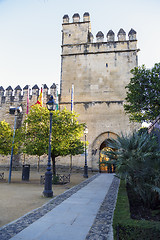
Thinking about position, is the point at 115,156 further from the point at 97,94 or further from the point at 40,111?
the point at 97,94

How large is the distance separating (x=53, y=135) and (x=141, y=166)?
7698 mm

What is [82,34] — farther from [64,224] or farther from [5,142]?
[64,224]

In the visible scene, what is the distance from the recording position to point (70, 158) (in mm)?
21625

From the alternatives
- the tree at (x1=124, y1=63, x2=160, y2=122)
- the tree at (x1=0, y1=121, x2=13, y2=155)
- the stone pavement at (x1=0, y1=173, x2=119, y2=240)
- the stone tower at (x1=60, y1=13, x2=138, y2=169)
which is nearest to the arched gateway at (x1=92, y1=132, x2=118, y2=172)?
the stone tower at (x1=60, y1=13, x2=138, y2=169)

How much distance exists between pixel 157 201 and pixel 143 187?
0.79m

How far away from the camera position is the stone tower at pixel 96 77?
2209 centimetres

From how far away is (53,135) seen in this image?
12031 mm

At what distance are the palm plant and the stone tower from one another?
627 inches

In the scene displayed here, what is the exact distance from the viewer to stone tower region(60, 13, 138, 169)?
22.1m

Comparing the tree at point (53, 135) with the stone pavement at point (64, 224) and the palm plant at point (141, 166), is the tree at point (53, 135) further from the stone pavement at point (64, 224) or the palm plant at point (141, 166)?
the palm plant at point (141, 166)

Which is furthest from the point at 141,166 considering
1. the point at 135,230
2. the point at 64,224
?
the point at 64,224

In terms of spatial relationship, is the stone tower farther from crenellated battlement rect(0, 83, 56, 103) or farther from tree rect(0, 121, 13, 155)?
tree rect(0, 121, 13, 155)

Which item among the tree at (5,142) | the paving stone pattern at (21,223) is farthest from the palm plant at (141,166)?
the tree at (5,142)

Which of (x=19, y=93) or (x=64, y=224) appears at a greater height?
(x=19, y=93)
